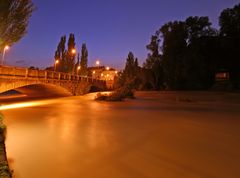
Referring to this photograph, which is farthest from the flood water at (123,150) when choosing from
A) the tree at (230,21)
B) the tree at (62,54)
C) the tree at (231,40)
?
the tree at (62,54)

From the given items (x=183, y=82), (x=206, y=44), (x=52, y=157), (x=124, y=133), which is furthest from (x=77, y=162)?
(x=206, y=44)

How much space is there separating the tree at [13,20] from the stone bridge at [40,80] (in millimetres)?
6260

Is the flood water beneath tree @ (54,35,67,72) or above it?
beneath

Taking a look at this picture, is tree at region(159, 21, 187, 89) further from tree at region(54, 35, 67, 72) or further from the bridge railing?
tree at region(54, 35, 67, 72)

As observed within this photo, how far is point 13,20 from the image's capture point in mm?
17219

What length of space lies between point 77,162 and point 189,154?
320cm

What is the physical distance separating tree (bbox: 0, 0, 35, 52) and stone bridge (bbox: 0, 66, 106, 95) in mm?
6260

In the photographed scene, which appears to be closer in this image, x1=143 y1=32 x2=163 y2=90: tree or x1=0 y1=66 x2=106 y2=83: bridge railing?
x1=0 y1=66 x2=106 y2=83: bridge railing

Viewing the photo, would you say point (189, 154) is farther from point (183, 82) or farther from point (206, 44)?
point (206, 44)

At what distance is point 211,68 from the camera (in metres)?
37.1

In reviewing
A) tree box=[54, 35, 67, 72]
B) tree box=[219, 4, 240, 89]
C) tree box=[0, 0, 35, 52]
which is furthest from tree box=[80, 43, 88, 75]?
tree box=[0, 0, 35, 52]

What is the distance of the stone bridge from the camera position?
76.8ft

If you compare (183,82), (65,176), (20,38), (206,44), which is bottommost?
(65,176)

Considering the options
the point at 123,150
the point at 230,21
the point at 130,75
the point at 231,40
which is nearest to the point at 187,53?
the point at 231,40
